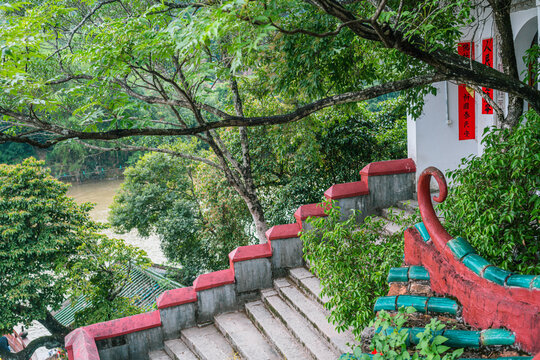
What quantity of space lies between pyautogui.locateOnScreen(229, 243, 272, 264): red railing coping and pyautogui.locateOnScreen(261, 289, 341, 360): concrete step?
45cm

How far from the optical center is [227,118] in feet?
11.6

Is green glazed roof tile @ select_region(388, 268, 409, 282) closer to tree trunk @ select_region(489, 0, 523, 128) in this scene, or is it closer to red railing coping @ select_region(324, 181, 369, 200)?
tree trunk @ select_region(489, 0, 523, 128)

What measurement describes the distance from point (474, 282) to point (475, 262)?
10 centimetres

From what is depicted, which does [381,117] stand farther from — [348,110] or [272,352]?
[272,352]

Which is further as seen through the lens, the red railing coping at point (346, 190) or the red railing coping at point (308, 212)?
the red railing coping at point (346, 190)

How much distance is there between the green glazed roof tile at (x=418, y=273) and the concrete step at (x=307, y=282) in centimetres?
216

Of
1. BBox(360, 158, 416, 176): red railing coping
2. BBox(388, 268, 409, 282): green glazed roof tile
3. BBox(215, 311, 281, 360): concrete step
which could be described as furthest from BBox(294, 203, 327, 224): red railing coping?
BBox(388, 268, 409, 282): green glazed roof tile

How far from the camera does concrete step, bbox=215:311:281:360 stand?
4.71 meters

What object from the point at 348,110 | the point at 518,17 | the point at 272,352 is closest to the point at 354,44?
the point at 348,110

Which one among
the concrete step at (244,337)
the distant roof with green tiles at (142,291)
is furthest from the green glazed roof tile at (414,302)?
the distant roof with green tiles at (142,291)

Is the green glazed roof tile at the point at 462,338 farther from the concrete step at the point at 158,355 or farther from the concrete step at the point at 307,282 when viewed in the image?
the concrete step at the point at 158,355

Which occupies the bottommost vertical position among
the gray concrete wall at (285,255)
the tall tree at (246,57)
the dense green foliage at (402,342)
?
the gray concrete wall at (285,255)

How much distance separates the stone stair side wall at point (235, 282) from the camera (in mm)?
5262

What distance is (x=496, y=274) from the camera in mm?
2316
